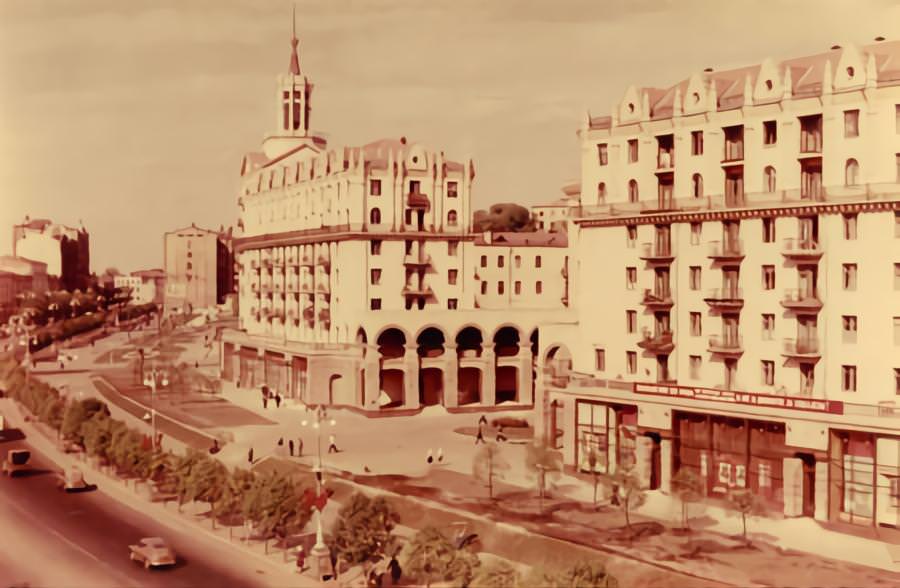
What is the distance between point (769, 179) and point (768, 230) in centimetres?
167

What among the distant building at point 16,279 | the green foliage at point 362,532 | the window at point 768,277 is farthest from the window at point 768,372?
the distant building at point 16,279

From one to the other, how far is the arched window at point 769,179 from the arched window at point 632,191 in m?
5.02

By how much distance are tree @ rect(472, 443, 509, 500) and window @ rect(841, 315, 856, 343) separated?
38.9ft

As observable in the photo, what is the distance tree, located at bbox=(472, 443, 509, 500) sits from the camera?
1410 inches

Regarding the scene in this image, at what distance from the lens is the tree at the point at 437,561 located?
90.9 ft

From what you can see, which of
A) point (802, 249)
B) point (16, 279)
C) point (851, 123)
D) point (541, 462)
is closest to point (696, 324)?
point (802, 249)

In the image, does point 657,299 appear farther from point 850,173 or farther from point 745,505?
point 745,505

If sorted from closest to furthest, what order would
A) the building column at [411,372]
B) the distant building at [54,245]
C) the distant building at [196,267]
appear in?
the distant building at [54,245] < the distant building at [196,267] < the building column at [411,372]

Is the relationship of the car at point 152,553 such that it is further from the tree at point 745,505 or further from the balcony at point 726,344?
the balcony at point 726,344

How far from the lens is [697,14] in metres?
34.7

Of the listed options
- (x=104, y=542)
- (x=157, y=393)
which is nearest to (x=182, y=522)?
(x=104, y=542)

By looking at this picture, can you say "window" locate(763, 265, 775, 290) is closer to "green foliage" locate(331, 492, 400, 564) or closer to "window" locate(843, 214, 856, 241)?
"window" locate(843, 214, 856, 241)

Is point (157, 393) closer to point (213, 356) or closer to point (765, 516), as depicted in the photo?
point (213, 356)

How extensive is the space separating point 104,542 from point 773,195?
950 inches
